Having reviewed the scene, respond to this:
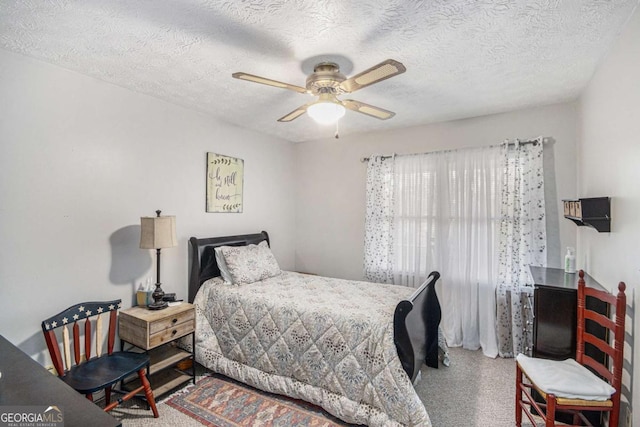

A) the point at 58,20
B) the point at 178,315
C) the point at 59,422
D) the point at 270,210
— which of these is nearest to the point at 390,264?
the point at 270,210

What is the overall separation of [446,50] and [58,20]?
2.36 m

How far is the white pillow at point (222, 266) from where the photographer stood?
10.2 ft

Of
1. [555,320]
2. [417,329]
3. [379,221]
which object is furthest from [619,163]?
[379,221]

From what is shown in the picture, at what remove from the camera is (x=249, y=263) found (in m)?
3.22

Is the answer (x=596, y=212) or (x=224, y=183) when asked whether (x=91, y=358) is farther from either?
(x=596, y=212)

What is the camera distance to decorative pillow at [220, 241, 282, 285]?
309 centimetres

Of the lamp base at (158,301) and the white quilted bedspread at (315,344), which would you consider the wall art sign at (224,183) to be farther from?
the lamp base at (158,301)

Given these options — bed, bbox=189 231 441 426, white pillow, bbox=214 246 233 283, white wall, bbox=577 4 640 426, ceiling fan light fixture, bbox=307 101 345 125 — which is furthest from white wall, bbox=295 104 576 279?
ceiling fan light fixture, bbox=307 101 345 125

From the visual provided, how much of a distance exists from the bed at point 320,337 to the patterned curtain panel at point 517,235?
90 centimetres

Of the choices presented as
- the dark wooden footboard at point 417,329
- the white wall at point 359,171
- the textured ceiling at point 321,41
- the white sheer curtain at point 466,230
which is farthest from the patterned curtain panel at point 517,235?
the dark wooden footboard at point 417,329

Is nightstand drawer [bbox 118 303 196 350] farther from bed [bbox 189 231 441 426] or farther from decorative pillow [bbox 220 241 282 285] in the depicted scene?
decorative pillow [bbox 220 241 282 285]

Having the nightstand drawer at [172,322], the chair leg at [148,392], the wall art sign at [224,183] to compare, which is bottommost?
the chair leg at [148,392]

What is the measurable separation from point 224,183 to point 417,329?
8.40ft

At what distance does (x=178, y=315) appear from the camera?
2.52m
